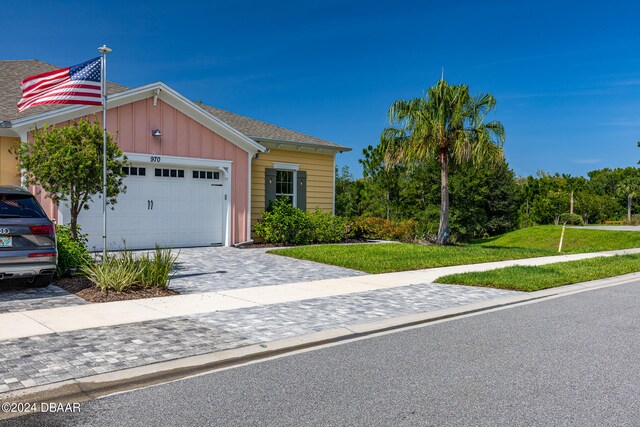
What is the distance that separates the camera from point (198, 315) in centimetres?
752

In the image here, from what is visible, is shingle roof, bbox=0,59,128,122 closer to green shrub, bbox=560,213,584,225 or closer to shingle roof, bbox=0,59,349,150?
shingle roof, bbox=0,59,349,150

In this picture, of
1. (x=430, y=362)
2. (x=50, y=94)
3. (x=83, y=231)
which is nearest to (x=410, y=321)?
(x=430, y=362)

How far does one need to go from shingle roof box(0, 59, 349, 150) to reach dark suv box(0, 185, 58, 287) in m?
4.84

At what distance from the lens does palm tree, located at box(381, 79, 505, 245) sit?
17719 millimetres

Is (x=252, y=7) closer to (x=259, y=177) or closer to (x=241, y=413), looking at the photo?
(x=259, y=177)

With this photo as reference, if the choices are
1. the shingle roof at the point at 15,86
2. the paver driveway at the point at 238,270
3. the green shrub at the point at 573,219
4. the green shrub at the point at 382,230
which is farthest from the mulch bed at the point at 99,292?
the green shrub at the point at 573,219

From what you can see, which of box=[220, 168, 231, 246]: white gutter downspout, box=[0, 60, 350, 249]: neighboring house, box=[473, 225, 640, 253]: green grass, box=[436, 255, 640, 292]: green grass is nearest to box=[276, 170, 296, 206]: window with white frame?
box=[0, 60, 350, 249]: neighboring house

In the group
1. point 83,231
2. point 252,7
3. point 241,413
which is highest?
point 252,7

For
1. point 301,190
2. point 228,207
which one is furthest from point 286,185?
point 228,207

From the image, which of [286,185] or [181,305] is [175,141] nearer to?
[286,185]

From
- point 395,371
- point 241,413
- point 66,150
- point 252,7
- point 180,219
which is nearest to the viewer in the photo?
point 241,413

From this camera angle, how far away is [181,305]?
A: 820cm

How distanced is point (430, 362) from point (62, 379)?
3.50m

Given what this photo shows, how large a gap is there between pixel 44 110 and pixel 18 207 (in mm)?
6640
